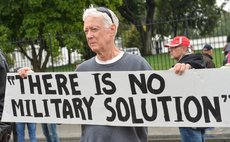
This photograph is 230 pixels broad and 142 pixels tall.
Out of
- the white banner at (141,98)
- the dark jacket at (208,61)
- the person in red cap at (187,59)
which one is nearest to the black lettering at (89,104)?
the white banner at (141,98)

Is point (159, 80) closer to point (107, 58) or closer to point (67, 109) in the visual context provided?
point (107, 58)

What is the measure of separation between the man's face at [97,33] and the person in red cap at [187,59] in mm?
2807

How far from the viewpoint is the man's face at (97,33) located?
10.6 ft

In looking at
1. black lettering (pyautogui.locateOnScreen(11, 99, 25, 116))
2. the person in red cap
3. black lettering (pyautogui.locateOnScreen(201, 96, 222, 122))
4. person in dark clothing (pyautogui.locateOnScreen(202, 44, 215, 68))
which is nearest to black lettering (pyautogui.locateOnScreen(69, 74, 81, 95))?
black lettering (pyautogui.locateOnScreen(11, 99, 25, 116))

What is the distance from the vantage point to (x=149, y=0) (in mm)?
47188

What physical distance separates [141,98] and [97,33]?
64 centimetres

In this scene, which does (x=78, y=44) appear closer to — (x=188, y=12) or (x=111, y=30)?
(x=111, y=30)

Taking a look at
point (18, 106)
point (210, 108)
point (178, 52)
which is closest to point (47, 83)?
point (18, 106)

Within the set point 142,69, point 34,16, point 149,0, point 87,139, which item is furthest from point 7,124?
point 149,0

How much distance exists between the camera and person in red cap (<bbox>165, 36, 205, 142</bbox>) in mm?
6051

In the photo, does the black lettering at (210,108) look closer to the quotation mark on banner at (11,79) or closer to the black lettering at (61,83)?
the black lettering at (61,83)

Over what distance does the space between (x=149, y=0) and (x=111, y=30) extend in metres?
44.5

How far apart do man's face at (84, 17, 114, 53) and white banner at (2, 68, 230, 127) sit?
283 mm

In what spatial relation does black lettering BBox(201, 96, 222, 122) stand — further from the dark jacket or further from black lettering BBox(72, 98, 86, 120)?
the dark jacket
